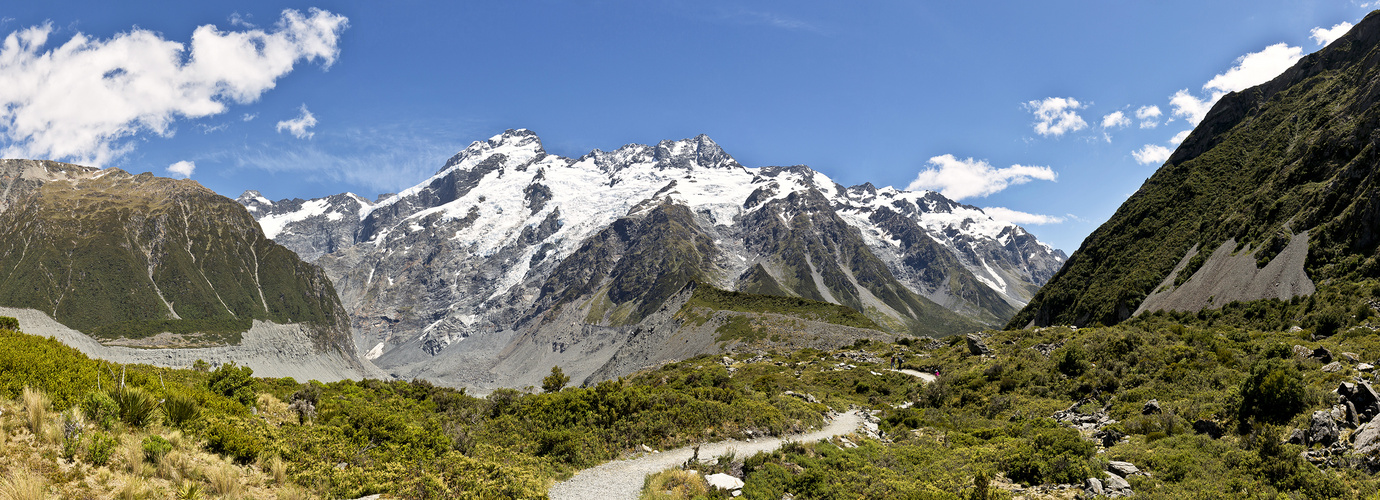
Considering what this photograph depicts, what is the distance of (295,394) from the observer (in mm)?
23922

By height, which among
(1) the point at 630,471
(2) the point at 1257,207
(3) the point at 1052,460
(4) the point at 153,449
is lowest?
(1) the point at 630,471

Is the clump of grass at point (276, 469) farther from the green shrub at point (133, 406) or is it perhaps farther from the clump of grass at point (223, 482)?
the green shrub at point (133, 406)

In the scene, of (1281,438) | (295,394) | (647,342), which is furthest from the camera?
(647,342)

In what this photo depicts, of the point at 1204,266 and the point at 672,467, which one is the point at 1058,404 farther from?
the point at 1204,266

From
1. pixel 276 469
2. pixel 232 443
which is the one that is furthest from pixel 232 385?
pixel 276 469

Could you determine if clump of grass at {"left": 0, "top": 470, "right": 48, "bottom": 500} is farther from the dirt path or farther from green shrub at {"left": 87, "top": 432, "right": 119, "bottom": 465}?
the dirt path

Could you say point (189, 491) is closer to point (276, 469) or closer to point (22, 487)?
point (22, 487)

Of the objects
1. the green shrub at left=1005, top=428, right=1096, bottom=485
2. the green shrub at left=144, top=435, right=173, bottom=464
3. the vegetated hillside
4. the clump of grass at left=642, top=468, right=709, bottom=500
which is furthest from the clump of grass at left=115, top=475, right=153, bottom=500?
the vegetated hillside

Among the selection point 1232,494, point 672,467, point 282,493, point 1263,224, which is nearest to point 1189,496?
point 1232,494

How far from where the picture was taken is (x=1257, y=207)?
81.1 meters

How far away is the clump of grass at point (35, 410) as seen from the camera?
11.7 metres

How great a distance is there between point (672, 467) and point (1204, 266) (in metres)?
95.7

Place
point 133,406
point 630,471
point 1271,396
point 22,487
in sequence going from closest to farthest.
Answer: point 22,487 < point 133,406 < point 1271,396 < point 630,471

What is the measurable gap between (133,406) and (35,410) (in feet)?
7.21
